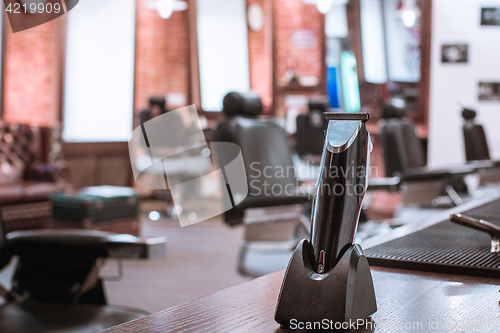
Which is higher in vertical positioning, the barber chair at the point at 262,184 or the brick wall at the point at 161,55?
the brick wall at the point at 161,55

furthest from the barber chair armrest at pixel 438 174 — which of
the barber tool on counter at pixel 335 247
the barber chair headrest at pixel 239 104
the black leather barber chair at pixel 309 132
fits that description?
the barber tool on counter at pixel 335 247

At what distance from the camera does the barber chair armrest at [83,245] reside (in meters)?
1.13

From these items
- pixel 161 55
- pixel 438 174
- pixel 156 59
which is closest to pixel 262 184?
pixel 438 174

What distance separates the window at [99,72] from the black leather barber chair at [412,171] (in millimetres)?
4345

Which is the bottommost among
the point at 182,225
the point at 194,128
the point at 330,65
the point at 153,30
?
the point at 182,225

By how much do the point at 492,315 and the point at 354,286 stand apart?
175 mm

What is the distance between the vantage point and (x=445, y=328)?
0.55 m

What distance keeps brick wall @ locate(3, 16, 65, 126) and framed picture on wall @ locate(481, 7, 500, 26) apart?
481cm

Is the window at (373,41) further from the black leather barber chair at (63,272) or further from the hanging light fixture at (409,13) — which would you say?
the black leather barber chair at (63,272)

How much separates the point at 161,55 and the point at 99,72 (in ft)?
4.30

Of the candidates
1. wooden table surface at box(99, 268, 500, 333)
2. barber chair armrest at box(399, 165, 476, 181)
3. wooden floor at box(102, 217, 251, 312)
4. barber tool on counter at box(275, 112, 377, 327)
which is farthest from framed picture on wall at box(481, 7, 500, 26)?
barber tool on counter at box(275, 112, 377, 327)

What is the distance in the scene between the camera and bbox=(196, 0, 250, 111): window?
308 inches

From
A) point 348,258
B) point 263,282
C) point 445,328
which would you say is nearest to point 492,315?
point 445,328

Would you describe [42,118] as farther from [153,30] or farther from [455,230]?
[455,230]
